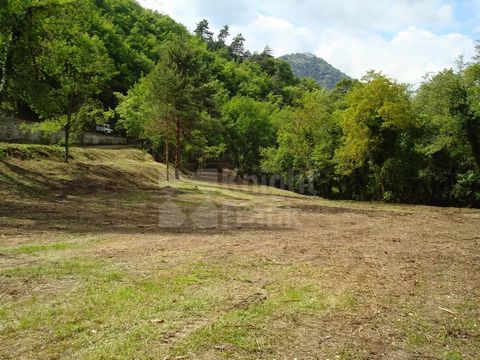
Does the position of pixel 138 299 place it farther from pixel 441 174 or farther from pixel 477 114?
pixel 441 174

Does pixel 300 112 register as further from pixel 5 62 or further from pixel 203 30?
pixel 203 30

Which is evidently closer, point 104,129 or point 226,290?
point 226,290

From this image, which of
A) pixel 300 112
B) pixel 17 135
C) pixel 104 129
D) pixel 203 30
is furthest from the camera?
pixel 203 30

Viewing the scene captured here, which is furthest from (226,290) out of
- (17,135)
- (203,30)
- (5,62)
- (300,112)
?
(203,30)

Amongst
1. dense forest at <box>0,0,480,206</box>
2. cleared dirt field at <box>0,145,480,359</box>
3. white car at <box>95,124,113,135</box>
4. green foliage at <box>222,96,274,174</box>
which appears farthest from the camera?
green foliage at <box>222,96,274,174</box>

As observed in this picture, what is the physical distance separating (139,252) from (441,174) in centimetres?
2795

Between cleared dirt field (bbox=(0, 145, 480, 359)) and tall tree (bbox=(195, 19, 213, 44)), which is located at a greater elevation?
tall tree (bbox=(195, 19, 213, 44))

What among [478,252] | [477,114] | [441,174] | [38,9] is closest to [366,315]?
[478,252]

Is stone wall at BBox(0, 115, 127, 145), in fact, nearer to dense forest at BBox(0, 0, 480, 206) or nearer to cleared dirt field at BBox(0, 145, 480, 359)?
dense forest at BBox(0, 0, 480, 206)

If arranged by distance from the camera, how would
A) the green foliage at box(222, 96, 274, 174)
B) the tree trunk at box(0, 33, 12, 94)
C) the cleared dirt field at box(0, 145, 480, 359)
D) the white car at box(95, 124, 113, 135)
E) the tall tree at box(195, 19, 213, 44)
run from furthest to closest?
1. the tall tree at box(195, 19, 213, 44)
2. the green foliage at box(222, 96, 274, 174)
3. the white car at box(95, 124, 113, 135)
4. the tree trunk at box(0, 33, 12, 94)
5. the cleared dirt field at box(0, 145, 480, 359)

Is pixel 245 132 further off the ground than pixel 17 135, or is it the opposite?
pixel 245 132

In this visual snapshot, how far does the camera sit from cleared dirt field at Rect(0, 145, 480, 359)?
4.90 metres

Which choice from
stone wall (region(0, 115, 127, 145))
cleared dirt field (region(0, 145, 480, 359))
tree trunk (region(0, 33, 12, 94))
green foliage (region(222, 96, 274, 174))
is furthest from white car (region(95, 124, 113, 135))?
cleared dirt field (region(0, 145, 480, 359))

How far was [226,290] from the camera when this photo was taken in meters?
6.86
